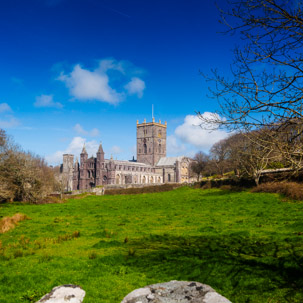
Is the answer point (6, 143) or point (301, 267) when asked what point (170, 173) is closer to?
point (6, 143)

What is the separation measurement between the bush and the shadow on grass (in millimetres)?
12678

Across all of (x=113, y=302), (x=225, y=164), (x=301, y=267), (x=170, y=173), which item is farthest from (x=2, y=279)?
(x=170, y=173)

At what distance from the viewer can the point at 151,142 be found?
114438 mm

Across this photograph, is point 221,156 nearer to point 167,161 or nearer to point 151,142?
point 167,161

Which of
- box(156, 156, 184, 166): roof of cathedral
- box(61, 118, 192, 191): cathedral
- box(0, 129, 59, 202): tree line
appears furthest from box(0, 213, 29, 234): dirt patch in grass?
box(156, 156, 184, 166): roof of cathedral

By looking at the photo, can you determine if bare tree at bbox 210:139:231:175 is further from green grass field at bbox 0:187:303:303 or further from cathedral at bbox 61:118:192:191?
green grass field at bbox 0:187:303:303

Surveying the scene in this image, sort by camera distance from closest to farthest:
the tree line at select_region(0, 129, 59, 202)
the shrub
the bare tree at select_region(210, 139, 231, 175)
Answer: the shrub → the tree line at select_region(0, 129, 59, 202) → the bare tree at select_region(210, 139, 231, 175)

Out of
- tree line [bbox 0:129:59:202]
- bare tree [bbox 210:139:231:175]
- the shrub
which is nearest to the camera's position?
the shrub

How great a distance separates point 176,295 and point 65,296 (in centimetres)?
184

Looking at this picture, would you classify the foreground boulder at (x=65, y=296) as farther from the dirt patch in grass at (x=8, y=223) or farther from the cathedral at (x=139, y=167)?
the cathedral at (x=139, y=167)

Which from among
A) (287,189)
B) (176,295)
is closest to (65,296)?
(176,295)

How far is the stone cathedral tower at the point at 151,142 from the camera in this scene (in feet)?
371

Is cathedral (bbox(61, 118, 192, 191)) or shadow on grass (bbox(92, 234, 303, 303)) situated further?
cathedral (bbox(61, 118, 192, 191))

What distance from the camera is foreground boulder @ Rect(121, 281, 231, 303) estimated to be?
12.9 ft
